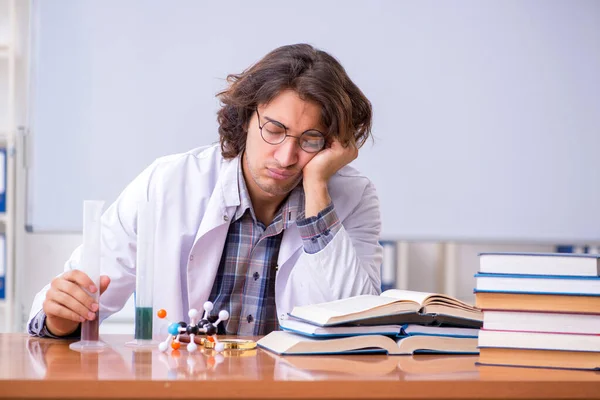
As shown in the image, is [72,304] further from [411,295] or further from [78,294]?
[411,295]

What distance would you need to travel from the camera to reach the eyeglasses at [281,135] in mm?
1808

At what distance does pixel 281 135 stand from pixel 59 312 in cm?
75

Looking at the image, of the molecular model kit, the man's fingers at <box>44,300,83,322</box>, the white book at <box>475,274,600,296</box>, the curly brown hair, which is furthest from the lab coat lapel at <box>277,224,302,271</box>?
the white book at <box>475,274,600,296</box>

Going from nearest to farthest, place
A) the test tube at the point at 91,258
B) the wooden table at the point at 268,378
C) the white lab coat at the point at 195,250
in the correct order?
the wooden table at the point at 268,378
the test tube at the point at 91,258
the white lab coat at the point at 195,250

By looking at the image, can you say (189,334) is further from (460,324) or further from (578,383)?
(578,383)

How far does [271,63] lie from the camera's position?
6.64 feet

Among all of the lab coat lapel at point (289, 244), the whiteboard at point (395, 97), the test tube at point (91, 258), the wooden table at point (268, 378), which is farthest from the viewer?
the whiteboard at point (395, 97)

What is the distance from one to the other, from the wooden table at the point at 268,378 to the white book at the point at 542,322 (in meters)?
0.07

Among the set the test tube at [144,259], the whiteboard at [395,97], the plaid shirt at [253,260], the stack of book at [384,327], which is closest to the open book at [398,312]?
the stack of book at [384,327]

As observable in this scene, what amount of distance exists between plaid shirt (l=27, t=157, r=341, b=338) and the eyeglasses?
149mm

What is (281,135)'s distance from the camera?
1812 mm

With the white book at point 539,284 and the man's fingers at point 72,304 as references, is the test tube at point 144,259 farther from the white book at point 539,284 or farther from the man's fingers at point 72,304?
the white book at point 539,284

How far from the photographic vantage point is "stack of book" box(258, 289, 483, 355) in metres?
1.20

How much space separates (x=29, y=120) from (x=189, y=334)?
216 cm
